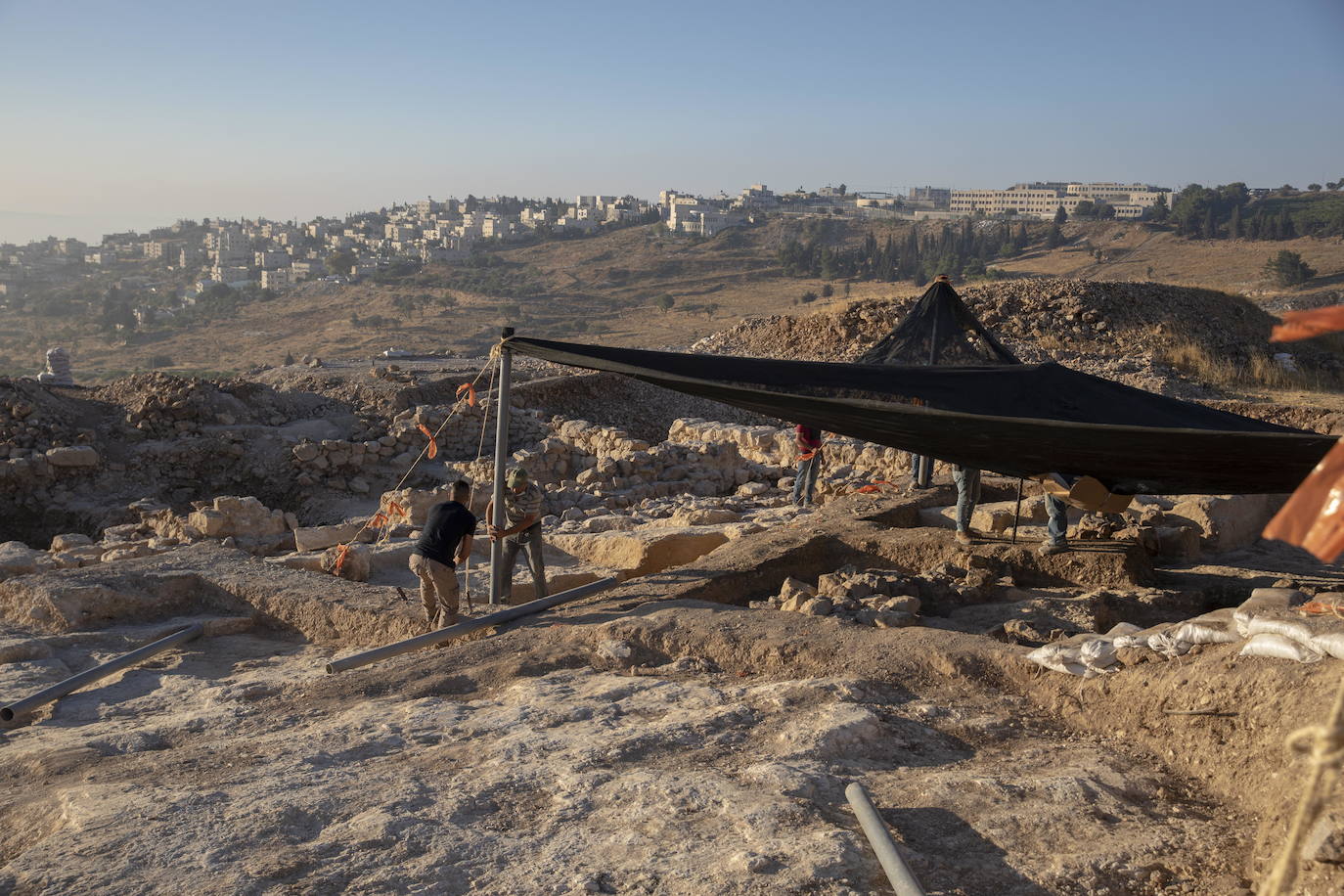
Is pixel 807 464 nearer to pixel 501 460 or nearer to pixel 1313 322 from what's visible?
pixel 501 460

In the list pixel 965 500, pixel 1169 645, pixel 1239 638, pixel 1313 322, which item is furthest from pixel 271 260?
pixel 1313 322

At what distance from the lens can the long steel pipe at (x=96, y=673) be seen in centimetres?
541

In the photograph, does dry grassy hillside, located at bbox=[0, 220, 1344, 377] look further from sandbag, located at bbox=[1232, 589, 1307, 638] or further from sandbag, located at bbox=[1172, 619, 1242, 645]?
sandbag, located at bbox=[1172, 619, 1242, 645]

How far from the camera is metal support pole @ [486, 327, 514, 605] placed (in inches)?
260

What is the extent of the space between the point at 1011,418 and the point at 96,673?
19.2 feet

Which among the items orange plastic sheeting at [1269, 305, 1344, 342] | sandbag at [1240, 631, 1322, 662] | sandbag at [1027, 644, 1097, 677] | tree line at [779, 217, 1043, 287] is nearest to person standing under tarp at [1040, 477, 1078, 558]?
sandbag at [1027, 644, 1097, 677]

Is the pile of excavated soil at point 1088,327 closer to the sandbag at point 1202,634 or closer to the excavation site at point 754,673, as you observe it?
the excavation site at point 754,673

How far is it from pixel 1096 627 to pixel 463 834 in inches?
181

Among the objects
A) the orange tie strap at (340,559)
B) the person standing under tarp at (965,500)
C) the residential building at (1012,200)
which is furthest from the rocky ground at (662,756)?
the residential building at (1012,200)

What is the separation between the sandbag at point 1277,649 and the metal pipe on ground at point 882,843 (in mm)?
1949

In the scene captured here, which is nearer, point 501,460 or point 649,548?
point 501,460

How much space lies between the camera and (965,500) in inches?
313

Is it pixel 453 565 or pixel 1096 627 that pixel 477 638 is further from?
pixel 1096 627

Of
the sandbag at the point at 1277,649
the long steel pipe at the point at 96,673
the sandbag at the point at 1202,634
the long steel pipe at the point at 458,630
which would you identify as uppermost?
the sandbag at the point at 1277,649
